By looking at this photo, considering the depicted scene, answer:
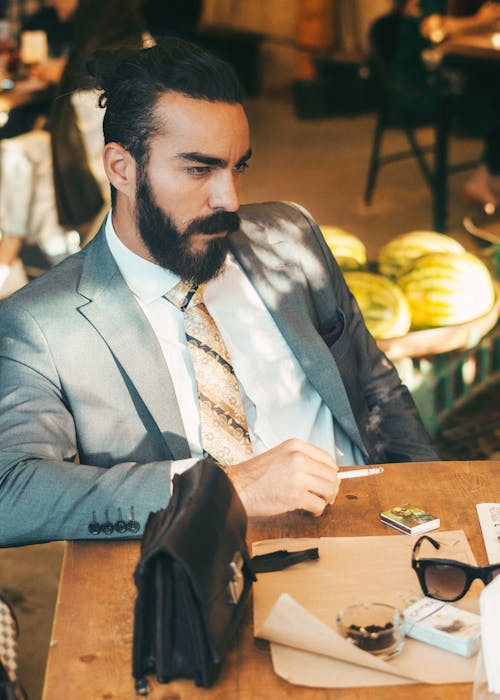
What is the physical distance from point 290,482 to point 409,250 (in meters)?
1.91

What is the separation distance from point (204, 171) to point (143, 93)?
0.20 metres

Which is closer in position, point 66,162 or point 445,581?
point 445,581

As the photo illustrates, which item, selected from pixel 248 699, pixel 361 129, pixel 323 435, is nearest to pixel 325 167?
pixel 361 129

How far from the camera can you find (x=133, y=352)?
1952 mm

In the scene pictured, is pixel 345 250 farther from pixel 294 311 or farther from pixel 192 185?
pixel 192 185

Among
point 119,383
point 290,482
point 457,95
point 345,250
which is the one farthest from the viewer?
point 457,95

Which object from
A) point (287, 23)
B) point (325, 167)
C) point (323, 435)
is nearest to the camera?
point (323, 435)

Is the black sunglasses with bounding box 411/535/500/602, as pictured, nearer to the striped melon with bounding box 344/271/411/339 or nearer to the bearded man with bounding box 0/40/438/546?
the bearded man with bounding box 0/40/438/546

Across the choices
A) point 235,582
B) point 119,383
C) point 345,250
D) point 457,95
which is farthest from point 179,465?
point 457,95

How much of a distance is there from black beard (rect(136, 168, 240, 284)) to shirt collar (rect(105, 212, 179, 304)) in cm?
3

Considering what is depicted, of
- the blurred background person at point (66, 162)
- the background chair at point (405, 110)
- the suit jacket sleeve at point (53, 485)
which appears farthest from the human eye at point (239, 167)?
the background chair at point (405, 110)

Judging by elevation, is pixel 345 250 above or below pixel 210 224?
below

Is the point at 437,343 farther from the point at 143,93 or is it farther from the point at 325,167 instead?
the point at 325,167

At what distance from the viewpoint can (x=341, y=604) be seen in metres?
1.45
